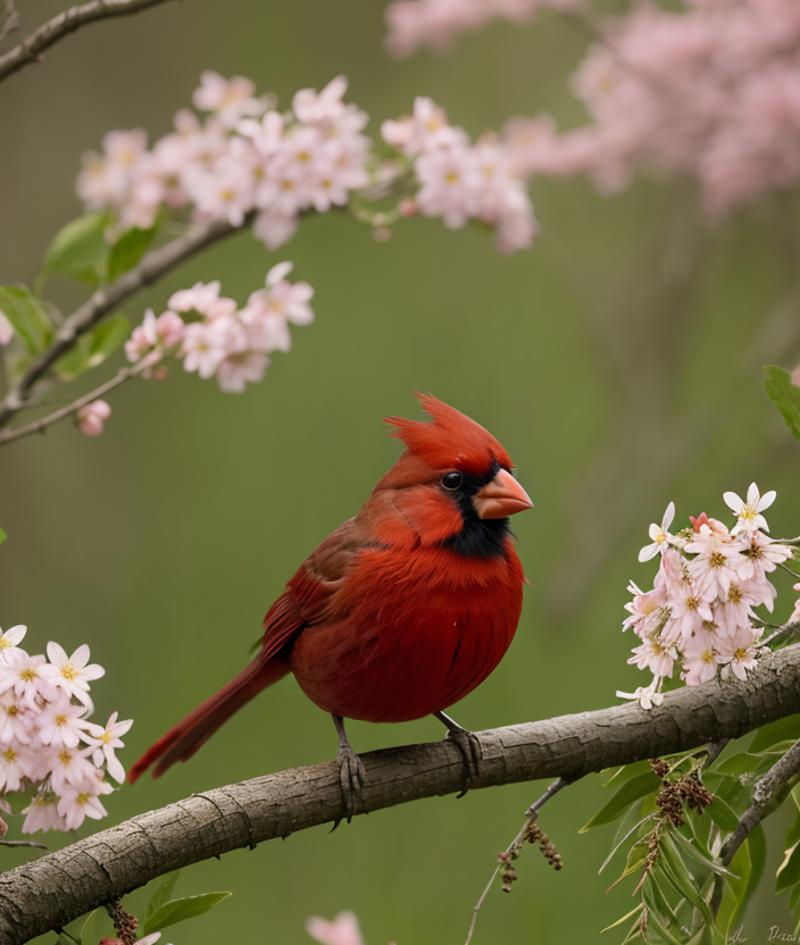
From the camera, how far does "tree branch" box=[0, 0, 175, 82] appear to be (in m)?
1.52

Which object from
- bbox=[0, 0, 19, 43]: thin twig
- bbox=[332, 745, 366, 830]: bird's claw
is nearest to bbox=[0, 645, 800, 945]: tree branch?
bbox=[332, 745, 366, 830]: bird's claw

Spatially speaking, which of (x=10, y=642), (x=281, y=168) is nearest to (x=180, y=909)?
(x=10, y=642)

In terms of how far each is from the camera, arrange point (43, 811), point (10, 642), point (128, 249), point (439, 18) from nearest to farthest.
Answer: point (10, 642)
point (43, 811)
point (128, 249)
point (439, 18)

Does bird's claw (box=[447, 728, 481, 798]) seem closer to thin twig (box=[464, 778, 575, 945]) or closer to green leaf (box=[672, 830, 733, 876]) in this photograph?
thin twig (box=[464, 778, 575, 945])

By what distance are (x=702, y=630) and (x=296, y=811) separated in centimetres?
45

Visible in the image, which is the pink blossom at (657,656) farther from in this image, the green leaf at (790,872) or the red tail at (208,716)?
the red tail at (208,716)

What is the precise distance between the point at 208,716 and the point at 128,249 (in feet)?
2.10

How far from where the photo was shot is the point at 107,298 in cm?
204

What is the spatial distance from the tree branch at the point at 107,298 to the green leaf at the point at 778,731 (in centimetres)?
102

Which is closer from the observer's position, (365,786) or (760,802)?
(760,802)

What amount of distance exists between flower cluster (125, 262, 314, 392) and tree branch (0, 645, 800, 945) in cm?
67

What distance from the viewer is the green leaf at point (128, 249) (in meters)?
1.93

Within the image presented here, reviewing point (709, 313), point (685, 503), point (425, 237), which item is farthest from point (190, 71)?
point (685, 503)

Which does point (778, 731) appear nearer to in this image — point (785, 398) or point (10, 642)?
point (785, 398)
